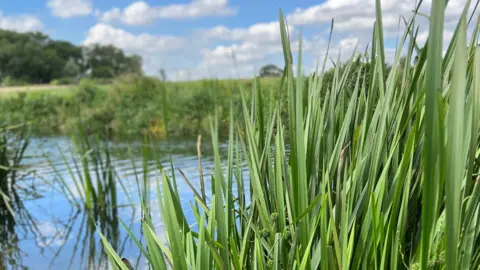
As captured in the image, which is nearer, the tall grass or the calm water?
the tall grass

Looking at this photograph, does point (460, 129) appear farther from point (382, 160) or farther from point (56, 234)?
point (56, 234)

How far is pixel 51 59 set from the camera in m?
53.2

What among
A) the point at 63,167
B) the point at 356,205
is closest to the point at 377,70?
the point at 356,205

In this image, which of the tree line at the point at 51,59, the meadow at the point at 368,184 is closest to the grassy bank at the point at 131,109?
the meadow at the point at 368,184

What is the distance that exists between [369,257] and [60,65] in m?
57.5

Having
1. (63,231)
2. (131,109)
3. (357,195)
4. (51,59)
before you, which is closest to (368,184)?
(357,195)

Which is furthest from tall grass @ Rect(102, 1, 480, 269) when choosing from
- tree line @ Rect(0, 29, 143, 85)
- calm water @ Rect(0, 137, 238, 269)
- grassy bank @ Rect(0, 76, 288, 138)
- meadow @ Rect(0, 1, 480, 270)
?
tree line @ Rect(0, 29, 143, 85)

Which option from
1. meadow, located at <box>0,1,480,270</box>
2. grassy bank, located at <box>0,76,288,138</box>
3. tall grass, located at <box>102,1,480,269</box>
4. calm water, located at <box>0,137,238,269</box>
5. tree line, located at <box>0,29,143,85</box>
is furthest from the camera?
tree line, located at <box>0,29,143,85</box>

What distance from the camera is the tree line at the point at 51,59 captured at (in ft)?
161

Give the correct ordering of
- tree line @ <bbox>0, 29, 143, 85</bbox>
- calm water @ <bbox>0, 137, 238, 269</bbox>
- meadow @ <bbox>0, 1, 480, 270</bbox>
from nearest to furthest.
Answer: meadow @ <bbox>0, 1, 480, 270</bbox> < calm water @ <bbox>0, 137, 238, 269</bbox> < tree line @ <bbox>0, 29, 143, 85</bbox>

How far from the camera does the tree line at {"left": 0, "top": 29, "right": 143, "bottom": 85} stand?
161ft

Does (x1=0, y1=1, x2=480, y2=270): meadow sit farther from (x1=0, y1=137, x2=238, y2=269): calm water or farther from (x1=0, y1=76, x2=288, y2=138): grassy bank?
(x1=0, y1=76, x2=288, y2=138): grassy bank

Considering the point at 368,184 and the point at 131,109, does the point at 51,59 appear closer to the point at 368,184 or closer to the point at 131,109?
the point at 131,109

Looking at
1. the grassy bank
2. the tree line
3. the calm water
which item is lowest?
the calm water
